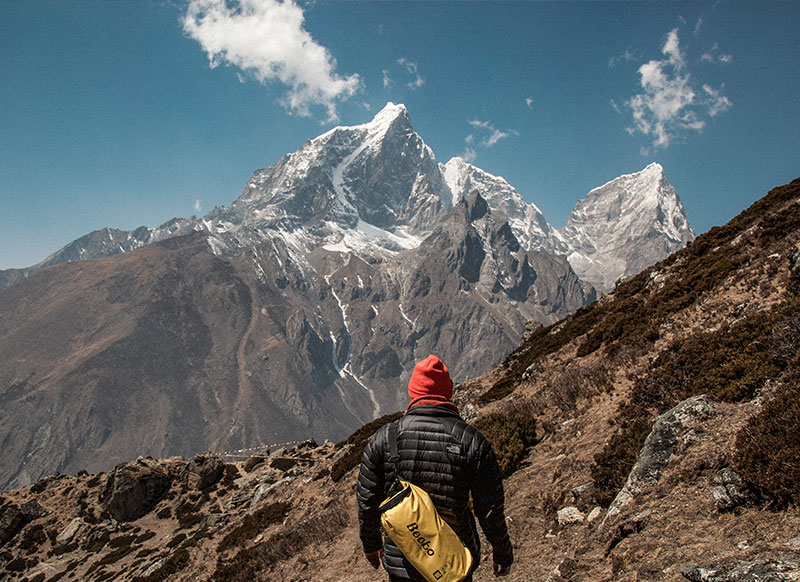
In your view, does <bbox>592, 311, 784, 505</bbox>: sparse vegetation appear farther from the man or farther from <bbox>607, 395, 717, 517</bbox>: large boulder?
the man

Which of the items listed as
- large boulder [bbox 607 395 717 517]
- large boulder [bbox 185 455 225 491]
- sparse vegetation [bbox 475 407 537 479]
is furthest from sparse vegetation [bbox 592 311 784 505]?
large boulder [bbox 185 455 225 491]

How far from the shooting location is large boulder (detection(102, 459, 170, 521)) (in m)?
37.7

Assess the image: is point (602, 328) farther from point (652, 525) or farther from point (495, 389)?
point (652, 525)

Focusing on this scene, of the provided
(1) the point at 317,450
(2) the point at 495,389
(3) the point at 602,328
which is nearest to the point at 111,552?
(1) the point at 317,450

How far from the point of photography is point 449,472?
16.3 ft

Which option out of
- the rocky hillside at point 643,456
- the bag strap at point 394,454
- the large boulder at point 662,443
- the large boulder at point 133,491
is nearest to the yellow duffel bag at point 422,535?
the bag strap at point 394,454

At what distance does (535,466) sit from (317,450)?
1281 inches

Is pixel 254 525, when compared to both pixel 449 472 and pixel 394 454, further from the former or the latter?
pixel 449 472

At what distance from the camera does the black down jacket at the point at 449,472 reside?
4.95 meters

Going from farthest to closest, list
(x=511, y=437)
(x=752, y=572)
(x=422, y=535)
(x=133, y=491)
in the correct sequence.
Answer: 1. (x=133, y=491)
2. (x=511, y=437)
3. (x=422, y=535)
4. (x=752, y=572)

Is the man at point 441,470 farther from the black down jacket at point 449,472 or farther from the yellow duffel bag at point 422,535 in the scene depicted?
the yellow duffel bag at point 422,535

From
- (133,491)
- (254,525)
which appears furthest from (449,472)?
(133,491)

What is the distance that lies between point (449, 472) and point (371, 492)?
3.81 feet

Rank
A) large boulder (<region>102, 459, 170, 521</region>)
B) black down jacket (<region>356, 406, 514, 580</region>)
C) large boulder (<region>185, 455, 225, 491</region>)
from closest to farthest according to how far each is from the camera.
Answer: black down jacket (<region>356, 406, 514, 580</region>) → large boulder (<region>102, 459, 170, 521</region>) → large boulder (<region>185, 455, 225, 491</region>)
